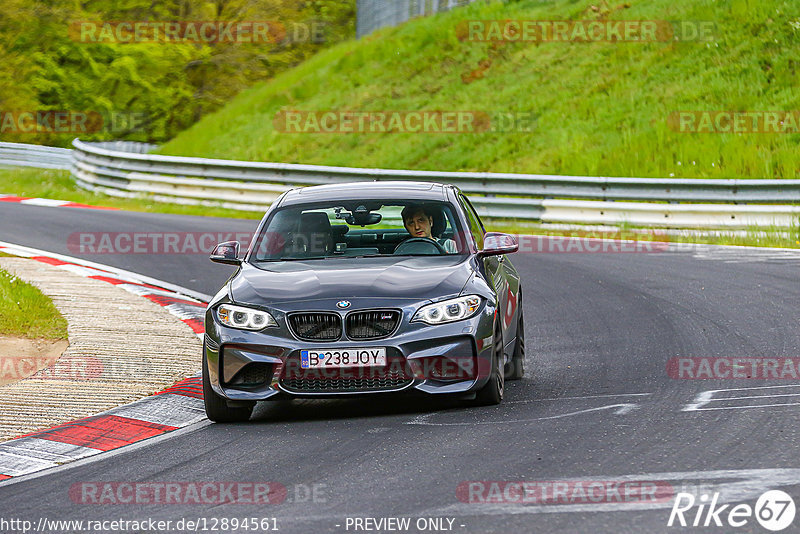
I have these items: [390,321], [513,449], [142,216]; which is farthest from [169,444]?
[142,216]

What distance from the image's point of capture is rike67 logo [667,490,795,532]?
4914 millimetres

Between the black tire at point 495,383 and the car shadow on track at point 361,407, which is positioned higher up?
the black tire at point 495,383

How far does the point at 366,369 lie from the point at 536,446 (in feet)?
4.06

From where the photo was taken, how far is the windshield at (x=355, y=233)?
8.56m

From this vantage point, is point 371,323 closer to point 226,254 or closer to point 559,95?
point 226,254

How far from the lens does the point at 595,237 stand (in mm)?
19859

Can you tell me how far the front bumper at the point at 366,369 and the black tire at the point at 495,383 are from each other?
0.08 metres

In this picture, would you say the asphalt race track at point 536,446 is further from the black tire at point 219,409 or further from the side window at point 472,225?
the side window at point 472,225

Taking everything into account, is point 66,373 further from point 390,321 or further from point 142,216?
point 142,216

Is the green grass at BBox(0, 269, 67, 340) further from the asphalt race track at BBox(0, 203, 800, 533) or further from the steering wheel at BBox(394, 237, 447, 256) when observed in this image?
the steering wheel at BBox(394, 237, 447, 256)

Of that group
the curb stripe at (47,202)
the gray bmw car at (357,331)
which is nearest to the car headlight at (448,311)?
the gray bmw car at (357,331)

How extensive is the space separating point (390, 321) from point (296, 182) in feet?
56.5

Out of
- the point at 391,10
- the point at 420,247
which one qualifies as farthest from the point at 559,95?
the point at 420,247

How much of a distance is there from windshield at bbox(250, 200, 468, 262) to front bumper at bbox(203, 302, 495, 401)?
1.17 metres
